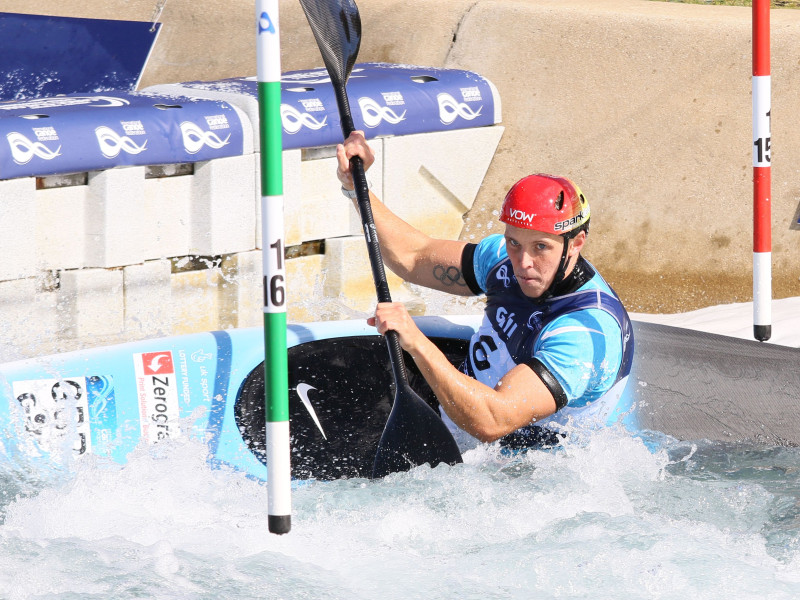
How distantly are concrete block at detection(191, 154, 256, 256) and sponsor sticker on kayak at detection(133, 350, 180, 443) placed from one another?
1828 millimetres

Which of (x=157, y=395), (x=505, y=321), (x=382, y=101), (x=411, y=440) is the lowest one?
(x=411, y=440)

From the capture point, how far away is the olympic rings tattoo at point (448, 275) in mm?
3352

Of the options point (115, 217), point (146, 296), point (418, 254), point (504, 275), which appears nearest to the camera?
point (504, 275)

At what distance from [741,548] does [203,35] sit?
18.5 ft

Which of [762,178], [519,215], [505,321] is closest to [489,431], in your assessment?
[505,321]

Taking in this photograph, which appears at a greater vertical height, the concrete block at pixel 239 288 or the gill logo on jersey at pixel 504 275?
the gill logo on jersey at pixel 504 275

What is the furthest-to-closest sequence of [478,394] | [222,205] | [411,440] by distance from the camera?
1. [222,205]
2. [411,440]
3. [478,394]

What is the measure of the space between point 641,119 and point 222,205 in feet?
8.00

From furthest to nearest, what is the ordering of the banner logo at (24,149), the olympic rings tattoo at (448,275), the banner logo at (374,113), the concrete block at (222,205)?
the banner logo at (374,113) < the concrete block at (222,205) < the banner logo at (24,149) < the olympic rings tattoo at (448,275)

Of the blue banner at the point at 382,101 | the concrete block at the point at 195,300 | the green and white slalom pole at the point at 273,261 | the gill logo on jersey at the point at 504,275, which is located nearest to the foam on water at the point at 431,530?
the green and white slalom pole at the point at 273,261

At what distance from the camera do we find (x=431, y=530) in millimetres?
2697

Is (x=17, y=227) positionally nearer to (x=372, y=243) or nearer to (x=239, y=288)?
(x=239, y=288)

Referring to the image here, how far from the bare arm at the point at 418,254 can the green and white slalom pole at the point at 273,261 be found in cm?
114

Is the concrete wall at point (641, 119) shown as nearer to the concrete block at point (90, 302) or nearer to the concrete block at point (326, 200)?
the concrete block at point (326, 200)
